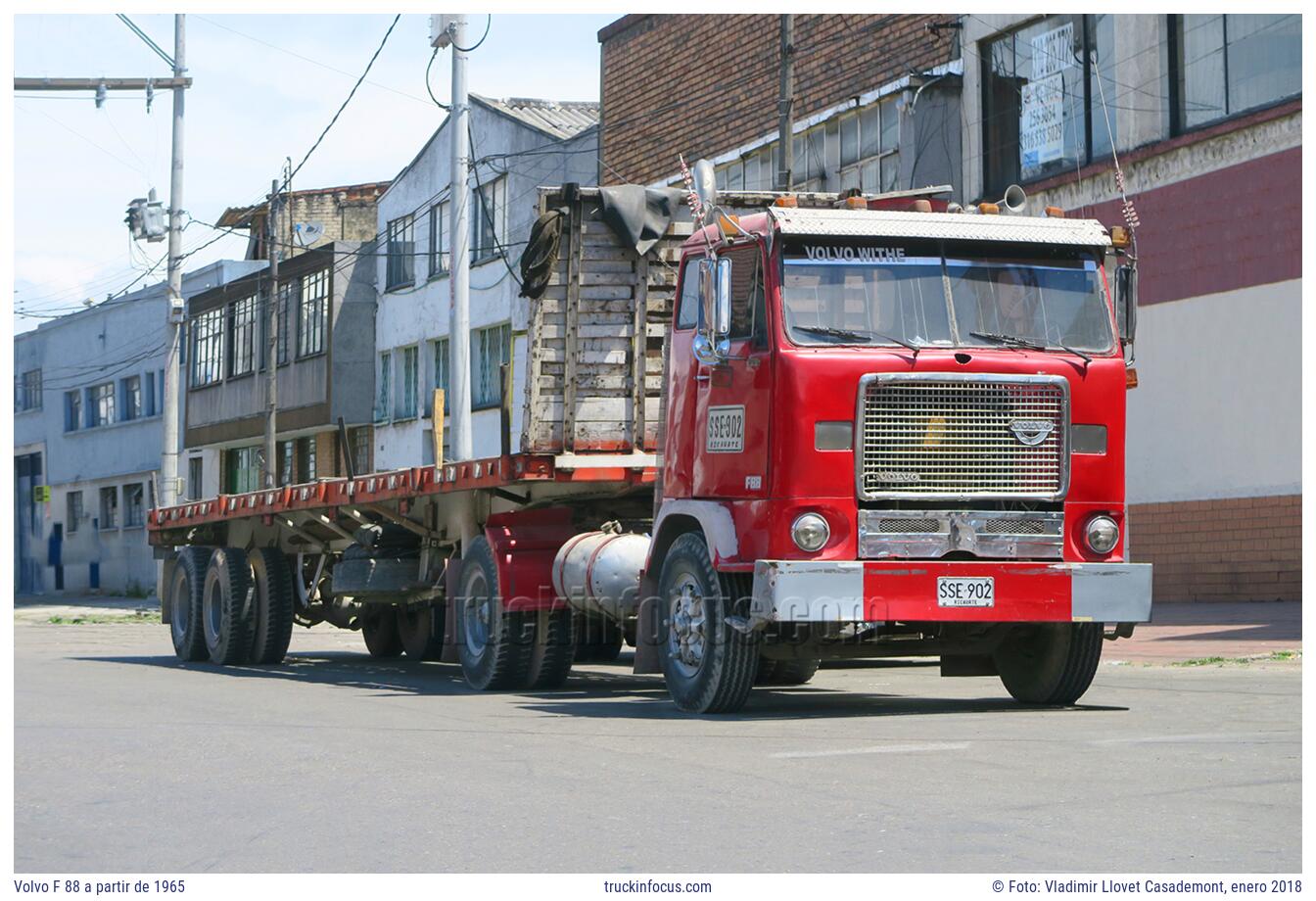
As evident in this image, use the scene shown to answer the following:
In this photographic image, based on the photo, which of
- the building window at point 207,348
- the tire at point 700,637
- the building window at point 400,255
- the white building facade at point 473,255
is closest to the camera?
the tire at point 700,637

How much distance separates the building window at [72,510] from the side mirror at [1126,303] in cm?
5139

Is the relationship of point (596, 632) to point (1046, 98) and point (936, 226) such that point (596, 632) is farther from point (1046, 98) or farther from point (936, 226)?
point (1046, 98)

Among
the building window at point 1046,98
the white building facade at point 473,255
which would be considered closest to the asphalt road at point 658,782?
the building window at point 1046,98

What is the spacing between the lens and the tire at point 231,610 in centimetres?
1873

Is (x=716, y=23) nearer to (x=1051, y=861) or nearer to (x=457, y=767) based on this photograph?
(x=457, y=767)

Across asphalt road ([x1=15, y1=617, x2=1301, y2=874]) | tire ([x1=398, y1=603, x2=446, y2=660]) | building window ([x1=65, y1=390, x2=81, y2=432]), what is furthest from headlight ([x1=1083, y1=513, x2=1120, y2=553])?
building window ([x1=65, y1=390, x2=81, y2=432])

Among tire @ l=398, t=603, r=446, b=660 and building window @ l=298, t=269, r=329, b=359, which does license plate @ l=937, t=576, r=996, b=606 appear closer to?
tire @ l=398, t=603, r=446, b=660

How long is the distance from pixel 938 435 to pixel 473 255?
3212 cm

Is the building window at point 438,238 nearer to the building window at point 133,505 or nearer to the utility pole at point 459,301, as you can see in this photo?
the building window at point 133,505

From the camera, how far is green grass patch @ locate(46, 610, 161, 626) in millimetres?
35000

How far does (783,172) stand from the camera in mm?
22938

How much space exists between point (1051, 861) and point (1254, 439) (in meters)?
18.5

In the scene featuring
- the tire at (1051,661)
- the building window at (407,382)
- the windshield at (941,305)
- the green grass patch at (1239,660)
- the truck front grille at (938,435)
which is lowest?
the green grass patch at (1239,660)

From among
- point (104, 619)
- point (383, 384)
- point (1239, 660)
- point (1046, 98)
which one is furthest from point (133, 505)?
point (1239, 660)
